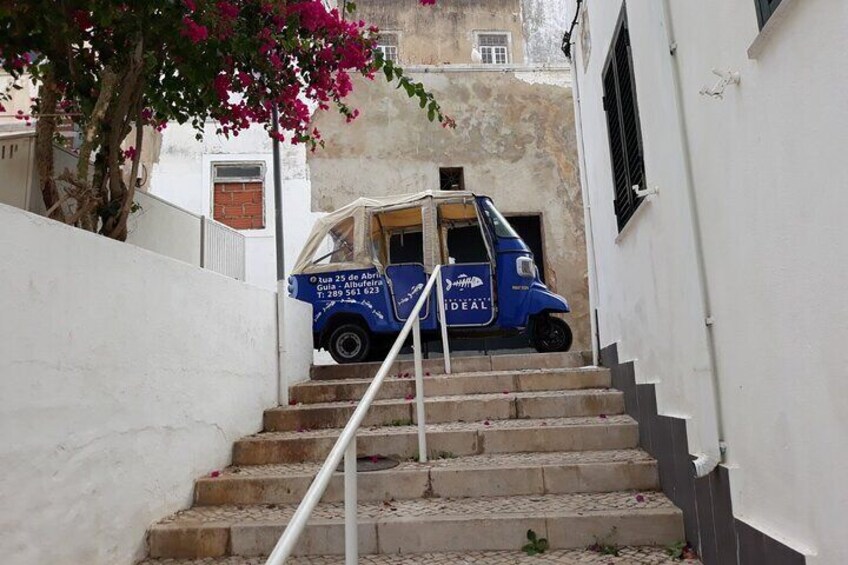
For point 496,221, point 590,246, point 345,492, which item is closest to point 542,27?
point 496,221

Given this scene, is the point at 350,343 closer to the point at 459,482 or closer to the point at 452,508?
the point at 459,482

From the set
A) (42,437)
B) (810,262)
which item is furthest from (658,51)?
(42,437)

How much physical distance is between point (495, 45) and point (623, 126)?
46.5 feet

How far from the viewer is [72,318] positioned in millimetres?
2641

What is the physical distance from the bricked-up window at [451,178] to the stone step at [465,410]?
6.49 m

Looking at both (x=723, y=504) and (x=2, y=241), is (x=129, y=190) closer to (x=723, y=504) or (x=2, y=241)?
(x=2, y=241)

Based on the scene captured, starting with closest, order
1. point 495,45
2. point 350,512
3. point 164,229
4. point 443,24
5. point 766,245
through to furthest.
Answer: point 766,245 < point 350,512 < point 164,229 < point 443,24 < point 495,45

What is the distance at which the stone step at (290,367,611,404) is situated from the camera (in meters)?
5.01

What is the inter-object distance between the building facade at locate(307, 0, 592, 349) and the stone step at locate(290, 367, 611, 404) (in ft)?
17.2

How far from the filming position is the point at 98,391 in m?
2.79

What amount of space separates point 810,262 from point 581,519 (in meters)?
1.90

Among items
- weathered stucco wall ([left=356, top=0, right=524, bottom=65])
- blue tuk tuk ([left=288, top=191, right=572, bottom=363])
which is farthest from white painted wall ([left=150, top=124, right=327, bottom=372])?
weathered stucco wall ([left=356, top=0, right=524, bottom=65])

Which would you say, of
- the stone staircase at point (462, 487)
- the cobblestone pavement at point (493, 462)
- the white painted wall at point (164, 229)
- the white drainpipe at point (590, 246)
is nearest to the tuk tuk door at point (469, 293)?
the white drainpipe at point (590, 246)

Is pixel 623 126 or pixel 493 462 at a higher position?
pixel 623 126
